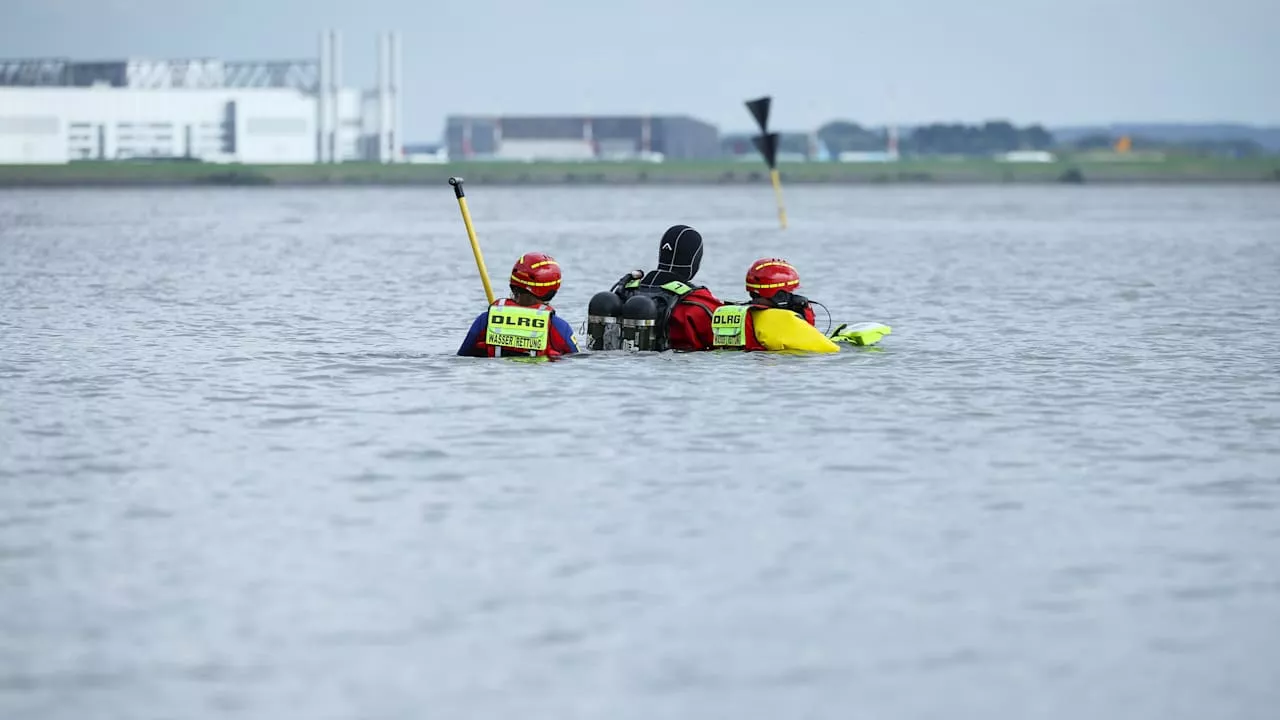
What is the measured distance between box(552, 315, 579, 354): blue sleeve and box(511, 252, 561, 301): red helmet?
0.48m

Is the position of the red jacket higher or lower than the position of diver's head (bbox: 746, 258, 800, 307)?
lower

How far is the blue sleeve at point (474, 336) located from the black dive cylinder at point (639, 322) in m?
1.52

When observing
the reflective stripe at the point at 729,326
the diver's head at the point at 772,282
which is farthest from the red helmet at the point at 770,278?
the reflective stripe at the point at 729,326

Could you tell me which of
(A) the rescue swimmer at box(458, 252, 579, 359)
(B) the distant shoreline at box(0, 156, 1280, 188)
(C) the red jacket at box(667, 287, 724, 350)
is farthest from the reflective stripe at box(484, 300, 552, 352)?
(B) the distant shoreline at box(0, 156, 1280, 188)

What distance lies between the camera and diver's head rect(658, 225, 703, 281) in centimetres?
2173

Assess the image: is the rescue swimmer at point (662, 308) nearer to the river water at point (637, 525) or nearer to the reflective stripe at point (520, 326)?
the river water at point (637, 525)

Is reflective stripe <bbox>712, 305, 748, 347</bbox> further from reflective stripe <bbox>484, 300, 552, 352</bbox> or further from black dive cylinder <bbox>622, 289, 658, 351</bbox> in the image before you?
reflective stripe <bbox>484, 300, 552, 352</bbox>

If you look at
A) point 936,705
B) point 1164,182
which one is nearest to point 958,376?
point 936,705

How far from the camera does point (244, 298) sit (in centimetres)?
3559

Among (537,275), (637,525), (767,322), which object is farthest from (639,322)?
(637,525)

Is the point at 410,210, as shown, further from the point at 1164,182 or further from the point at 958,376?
the point at 1164,182

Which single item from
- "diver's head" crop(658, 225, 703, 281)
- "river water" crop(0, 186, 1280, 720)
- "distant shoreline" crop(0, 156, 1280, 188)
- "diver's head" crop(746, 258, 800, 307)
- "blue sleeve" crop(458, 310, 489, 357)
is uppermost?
"distant shoreline" crop(0, 156, 1280, 188)

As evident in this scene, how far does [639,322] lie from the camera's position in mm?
22109

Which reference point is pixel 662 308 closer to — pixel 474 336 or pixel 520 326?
pixel 520 326
